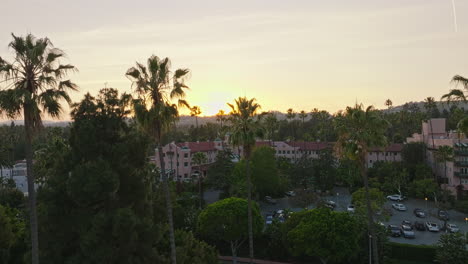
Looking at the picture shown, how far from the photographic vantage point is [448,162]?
65562mm

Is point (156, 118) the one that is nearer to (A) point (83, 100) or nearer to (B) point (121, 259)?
(A) point (83, 100)

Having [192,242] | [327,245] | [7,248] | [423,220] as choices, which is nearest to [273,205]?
[423,220]

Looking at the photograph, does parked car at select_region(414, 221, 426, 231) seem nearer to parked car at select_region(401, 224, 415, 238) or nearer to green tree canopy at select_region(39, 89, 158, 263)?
parked car at select_region(401, 224, 415, 238)

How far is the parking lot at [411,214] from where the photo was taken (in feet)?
149

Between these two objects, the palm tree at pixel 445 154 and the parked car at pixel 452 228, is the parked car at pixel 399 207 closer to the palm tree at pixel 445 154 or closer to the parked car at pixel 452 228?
the parked car at pixel 452 228

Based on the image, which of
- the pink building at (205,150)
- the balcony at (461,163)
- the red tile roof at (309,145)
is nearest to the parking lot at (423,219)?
the balcony at (461,163)

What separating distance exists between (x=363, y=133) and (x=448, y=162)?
170ft

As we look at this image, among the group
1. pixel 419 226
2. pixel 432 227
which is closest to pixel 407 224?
pixel 419 226

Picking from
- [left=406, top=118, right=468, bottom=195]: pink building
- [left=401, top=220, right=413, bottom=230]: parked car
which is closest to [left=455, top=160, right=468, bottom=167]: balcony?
[left=406, top=118, right=468, bottom=195]: pink building

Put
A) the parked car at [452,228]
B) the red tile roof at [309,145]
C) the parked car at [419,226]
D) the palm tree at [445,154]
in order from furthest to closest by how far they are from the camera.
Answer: the red tile roof at [309,145]
the palm tree at [445,154]
the parked car at [419,226]
the parked car at [452,228]

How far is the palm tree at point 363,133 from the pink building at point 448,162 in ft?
148

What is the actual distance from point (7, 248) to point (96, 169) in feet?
41.5

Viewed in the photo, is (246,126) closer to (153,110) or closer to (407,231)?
(153,110)

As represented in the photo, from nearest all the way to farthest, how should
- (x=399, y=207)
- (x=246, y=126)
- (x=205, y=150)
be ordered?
(x=246, y=126), (x=399, y=207), (x=205, y=150)
